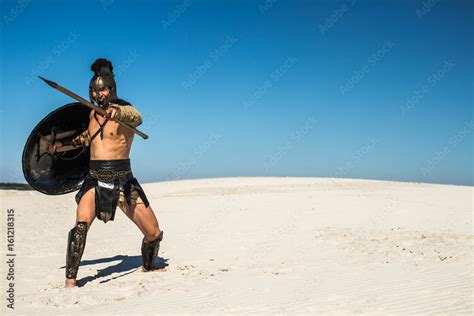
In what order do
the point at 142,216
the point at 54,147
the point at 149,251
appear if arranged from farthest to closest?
the point at 149,251
the point at 142,216
the point at 54,147

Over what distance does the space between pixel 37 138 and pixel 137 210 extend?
1539mm

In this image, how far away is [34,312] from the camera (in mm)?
4484

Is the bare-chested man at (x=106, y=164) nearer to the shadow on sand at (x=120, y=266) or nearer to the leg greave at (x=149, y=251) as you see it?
the leg greave at (x=149, y=251)

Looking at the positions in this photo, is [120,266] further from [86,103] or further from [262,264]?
[86,103]

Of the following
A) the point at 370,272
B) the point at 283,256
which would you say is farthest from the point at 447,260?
the point at 283,256

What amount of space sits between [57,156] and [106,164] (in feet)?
2.58

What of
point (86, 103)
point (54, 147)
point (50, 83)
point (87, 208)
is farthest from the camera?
point (54, 147)

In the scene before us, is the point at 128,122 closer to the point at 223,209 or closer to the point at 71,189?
the point at 71,189

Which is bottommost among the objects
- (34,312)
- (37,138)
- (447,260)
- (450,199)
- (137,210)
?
(34,312)

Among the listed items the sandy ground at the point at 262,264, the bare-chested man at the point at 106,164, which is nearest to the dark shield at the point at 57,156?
the bare-chested man at the point at 106,164

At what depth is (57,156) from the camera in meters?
6.03

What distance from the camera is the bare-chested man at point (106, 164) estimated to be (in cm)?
559

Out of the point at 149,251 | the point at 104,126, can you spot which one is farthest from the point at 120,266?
the point at 104,126

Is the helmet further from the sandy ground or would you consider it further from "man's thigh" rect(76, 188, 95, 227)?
the sandy ground
